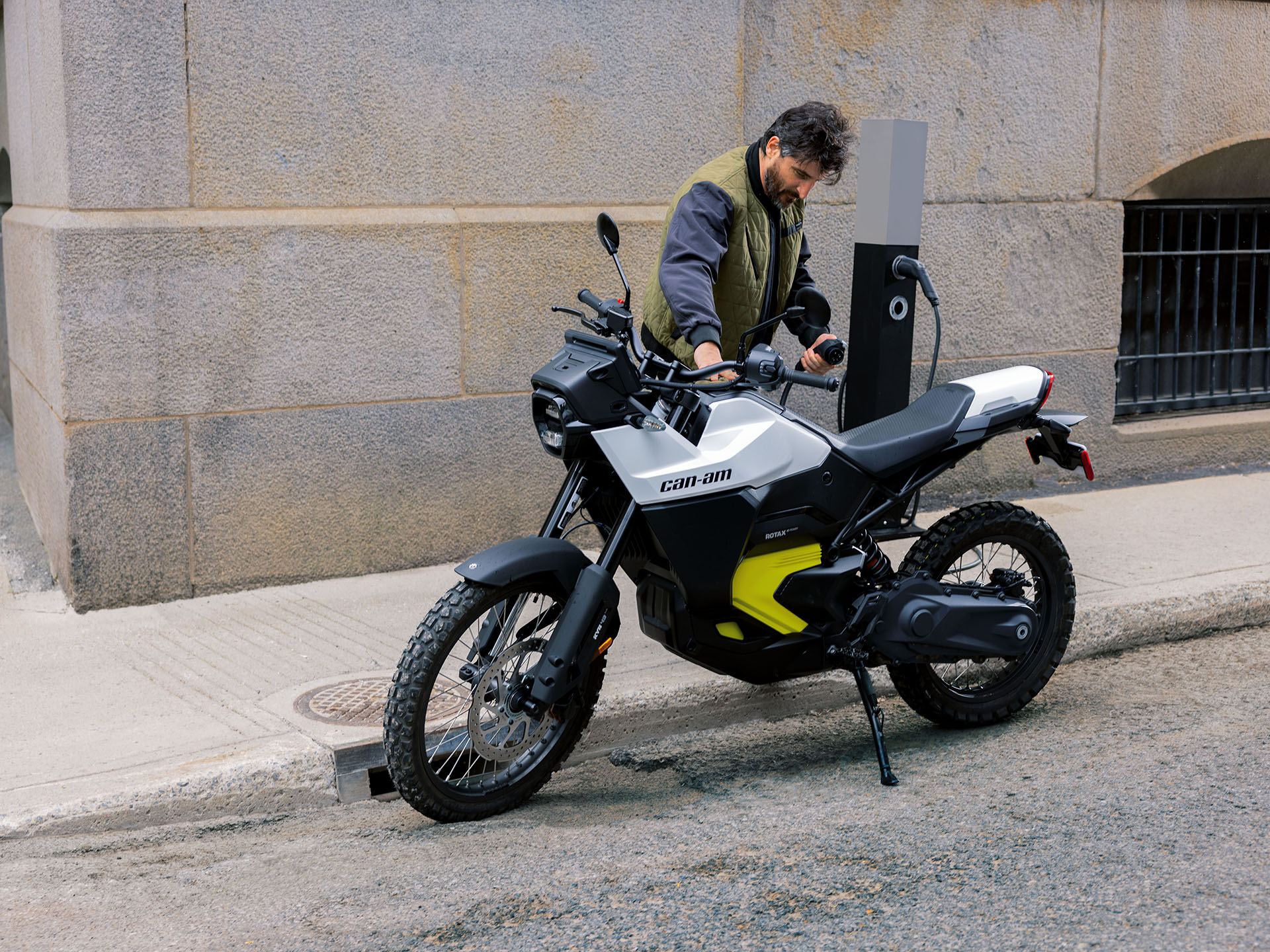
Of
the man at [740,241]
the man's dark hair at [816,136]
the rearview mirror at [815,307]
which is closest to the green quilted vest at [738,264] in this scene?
the man at [740,241]

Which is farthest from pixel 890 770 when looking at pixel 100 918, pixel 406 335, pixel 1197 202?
pixel 1197 202

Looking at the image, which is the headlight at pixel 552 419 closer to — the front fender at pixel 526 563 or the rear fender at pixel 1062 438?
the front fender at pixel 526 563

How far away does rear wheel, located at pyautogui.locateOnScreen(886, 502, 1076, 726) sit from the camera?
14.5 ft

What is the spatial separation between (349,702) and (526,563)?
1142 mm

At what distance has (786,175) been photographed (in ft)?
14.6

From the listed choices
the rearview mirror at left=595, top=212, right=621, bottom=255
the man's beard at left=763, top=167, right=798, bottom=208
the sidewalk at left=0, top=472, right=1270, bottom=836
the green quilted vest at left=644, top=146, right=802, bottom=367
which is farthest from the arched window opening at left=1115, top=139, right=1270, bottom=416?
the rearview mirror at left=595, top=212, right=621, bottom=255

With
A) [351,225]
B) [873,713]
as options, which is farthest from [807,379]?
[351,225]

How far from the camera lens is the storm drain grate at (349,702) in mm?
4414

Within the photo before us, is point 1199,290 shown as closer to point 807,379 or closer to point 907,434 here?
point 907,434

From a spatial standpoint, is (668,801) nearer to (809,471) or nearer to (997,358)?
(809,471)

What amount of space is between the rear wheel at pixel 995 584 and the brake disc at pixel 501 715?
1.20 meters

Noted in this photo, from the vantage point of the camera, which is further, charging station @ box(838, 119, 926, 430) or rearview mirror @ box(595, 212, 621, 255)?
charging station @ box(838, 119, 926, 430)

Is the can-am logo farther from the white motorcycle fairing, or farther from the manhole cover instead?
the manhole cover

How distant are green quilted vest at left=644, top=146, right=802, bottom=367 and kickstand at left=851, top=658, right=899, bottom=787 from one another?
3.60ft
